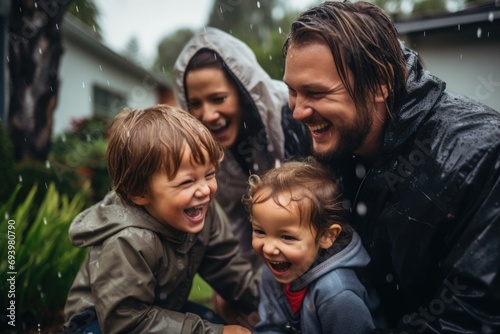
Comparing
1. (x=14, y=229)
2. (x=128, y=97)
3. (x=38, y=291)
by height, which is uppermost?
(x=14, y=229)

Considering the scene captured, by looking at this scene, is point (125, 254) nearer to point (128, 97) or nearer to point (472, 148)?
point (472, 148)

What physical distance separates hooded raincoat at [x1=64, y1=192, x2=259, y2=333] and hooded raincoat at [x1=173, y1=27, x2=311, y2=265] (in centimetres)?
83

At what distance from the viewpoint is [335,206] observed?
240 centimetres

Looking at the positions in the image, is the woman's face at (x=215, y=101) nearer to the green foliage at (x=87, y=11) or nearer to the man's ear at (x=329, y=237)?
the man's ear at (x=329, y=237)

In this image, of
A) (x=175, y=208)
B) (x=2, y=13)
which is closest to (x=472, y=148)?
(x=175, y=208)

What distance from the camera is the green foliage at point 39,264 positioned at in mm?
3453

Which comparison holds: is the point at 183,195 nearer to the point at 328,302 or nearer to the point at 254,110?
the point at 328,302

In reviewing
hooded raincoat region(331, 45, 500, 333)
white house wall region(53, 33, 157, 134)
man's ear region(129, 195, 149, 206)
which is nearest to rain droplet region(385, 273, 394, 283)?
hooded raincoat region(331, 45, 500, 333)

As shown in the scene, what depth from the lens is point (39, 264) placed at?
352cm

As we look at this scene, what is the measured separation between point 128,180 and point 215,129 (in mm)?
1056

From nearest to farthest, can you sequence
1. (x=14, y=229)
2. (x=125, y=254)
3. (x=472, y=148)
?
(x=472, y=148) → (x=125, y=254) → (x=14, y=229)


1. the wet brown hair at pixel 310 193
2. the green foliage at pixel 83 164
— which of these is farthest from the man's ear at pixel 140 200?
the green foliage at pixel 83 164

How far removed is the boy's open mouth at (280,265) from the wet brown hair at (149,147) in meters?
0.62

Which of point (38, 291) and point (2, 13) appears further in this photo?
point (2, 13)
